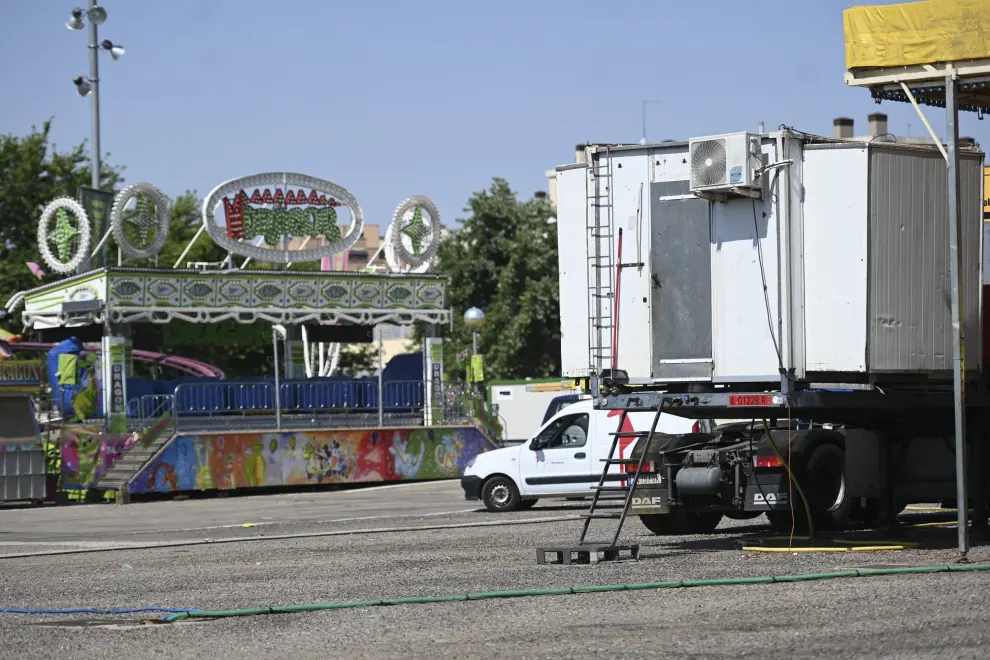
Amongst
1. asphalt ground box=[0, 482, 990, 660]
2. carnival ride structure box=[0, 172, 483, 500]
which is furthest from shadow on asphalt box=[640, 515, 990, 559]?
carnival ride structure box=[0, 172, 483, 500]

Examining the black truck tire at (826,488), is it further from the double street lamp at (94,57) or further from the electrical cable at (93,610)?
the double street lamp at (94,57)

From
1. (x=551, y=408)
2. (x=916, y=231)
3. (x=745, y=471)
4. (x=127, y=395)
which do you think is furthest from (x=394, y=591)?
(x=127, y=395)

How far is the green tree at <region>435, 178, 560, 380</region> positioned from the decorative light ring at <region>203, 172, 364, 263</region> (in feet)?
68.6

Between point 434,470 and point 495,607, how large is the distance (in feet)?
86.7

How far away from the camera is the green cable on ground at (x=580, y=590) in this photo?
36.6 feet

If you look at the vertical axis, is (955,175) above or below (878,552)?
above

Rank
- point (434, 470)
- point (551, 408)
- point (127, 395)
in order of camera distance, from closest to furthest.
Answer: point (551, 408) → point (127, 395) → point (434, 470)

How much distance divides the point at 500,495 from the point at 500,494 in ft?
0.05

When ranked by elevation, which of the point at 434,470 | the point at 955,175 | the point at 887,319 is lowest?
the point at 434,470

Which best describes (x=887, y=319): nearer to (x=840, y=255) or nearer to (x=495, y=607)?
(x=840, y=255)

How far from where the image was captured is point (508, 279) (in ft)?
198

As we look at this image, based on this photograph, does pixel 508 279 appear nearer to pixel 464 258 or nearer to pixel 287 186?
pixel 464 258

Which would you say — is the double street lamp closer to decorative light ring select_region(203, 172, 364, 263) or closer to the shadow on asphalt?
decorative light ring select_region(203, 172, 364, 263)

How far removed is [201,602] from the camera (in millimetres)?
12141
